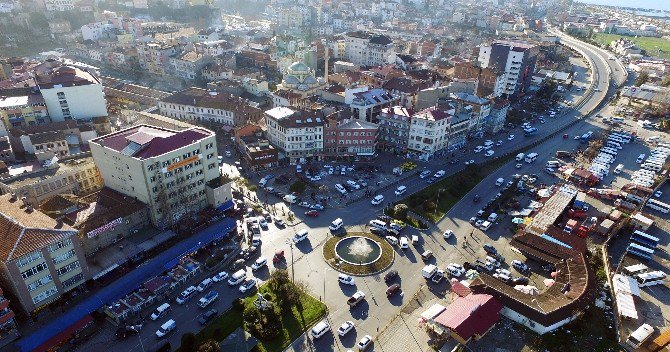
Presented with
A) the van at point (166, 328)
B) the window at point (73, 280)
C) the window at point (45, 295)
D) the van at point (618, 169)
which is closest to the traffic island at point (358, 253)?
the van at point (166, 328)

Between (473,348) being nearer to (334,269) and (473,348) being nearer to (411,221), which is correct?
(334,269)

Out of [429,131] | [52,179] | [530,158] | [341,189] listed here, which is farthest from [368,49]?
[52,179]

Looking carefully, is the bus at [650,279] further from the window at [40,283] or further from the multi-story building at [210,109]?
A: the multi-story building at [210,109]

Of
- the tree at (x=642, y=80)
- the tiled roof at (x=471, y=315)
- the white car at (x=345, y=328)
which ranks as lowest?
the white car at (x=345, y=328)

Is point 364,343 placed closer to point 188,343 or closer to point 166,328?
point 188,343

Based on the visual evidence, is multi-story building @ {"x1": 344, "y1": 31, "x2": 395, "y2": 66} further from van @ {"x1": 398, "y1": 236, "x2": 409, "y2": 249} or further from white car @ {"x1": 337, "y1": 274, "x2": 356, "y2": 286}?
white car @ {"x1": 337, "y1": 274, "x2": 356, "y2": 286}
